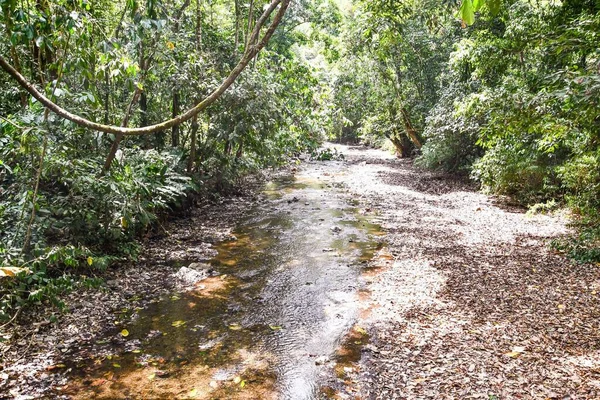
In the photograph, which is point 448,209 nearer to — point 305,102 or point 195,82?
point 305,102

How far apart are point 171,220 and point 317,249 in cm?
369

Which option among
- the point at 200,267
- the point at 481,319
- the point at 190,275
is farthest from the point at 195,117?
the point at 481,319

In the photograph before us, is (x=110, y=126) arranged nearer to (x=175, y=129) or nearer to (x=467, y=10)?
(x=467, y=10)

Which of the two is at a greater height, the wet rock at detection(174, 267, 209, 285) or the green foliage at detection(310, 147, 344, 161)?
the green foliage at detection(310, 147, 344, 161)

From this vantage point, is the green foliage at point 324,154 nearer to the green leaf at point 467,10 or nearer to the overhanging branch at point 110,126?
the overhanging branch at point 110,126

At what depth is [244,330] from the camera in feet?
15.9

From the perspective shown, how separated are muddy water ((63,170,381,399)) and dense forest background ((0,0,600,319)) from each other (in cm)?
100

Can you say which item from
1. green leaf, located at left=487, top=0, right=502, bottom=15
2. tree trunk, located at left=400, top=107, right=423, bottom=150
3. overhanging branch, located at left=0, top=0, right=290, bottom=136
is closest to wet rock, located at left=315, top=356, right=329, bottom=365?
overhanging branch, located at left=0, top=0, right=290, bottom=136

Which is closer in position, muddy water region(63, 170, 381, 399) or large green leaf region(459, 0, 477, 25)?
large green leaf region(459, 0, 477, 25)

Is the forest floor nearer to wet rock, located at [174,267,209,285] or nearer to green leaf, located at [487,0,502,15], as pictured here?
wet rock, located at [174,267,209,285]

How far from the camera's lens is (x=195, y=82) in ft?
28.6

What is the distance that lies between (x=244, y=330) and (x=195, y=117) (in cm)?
605

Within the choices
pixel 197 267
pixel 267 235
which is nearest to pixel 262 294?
pixel 197 267

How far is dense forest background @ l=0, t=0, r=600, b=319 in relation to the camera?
4.34m
